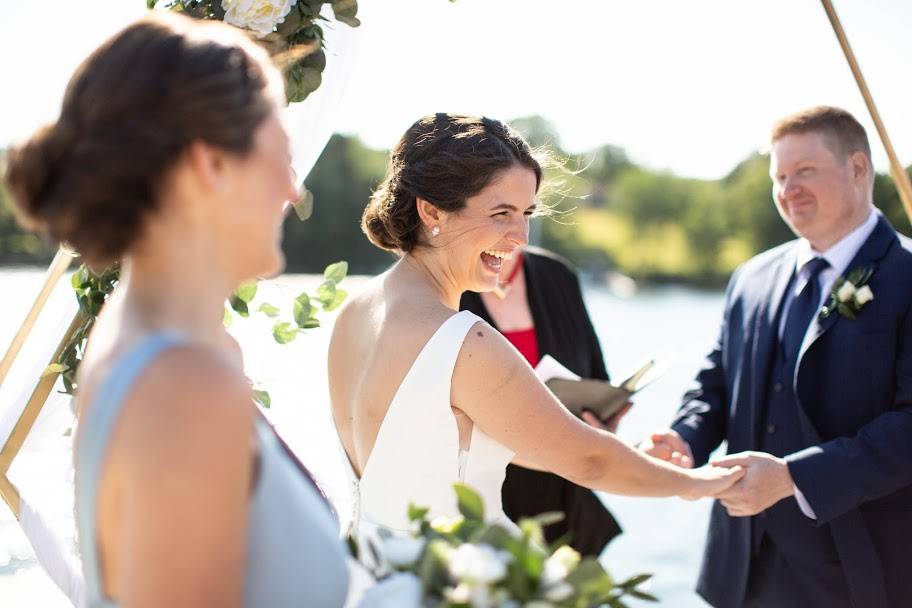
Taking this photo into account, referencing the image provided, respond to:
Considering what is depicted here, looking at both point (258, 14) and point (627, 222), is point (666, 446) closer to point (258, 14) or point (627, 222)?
point (258, 14)

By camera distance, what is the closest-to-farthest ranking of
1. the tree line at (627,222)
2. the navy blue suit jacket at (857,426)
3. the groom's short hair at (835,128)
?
the navy blue suit jacket at (857,426), the groom's short hair at (835,128), the tree line at (627,222)

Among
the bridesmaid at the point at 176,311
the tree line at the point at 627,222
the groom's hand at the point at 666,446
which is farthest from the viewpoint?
the tree line at the point at 627,222

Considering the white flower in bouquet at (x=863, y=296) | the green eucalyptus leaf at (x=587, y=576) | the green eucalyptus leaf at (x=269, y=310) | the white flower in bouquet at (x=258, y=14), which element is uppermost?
the white flower in bouquet at (x=258, y=14)

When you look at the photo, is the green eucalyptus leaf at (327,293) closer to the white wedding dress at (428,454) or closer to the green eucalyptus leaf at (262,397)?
the green eucalyptus leaf at (262,397)

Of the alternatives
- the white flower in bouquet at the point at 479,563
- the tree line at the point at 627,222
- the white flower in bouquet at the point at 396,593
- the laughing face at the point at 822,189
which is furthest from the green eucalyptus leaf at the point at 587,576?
the tree line at the point at 627,222

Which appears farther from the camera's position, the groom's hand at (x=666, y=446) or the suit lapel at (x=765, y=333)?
the groom's hand at (x=666, y=446)

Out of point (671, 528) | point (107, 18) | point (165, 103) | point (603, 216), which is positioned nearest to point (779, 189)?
point (107, 18)

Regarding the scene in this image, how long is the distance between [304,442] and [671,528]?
4.16 m

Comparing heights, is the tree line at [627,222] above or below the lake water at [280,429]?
below

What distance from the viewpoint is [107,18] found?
9.15ft

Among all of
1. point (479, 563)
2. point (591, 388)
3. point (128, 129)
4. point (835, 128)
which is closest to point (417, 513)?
point (479, 563)

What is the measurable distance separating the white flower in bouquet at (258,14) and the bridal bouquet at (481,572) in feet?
4.73

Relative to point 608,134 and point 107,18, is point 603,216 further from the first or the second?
point 107,18

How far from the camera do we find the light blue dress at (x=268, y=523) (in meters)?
1.18
